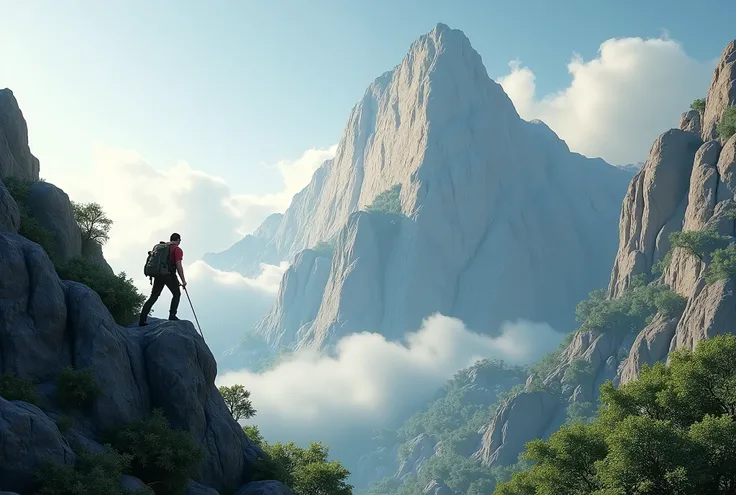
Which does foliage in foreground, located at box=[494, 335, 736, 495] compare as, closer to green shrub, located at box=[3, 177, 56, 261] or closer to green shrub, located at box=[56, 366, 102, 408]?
green shrub, located at box=[56, 366, 102, 408]

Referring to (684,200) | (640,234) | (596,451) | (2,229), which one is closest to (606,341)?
(640,234)

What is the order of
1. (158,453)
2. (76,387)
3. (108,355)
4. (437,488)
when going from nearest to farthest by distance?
(158,453), (76,387), (108,355), (437,488)

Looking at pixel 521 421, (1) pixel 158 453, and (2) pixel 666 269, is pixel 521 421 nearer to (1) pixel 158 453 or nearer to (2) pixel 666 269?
(2) pixel 666 269

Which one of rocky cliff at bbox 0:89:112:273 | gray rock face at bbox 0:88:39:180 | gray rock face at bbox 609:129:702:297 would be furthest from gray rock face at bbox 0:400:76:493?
gray rock face at bbox 609:129:702:297

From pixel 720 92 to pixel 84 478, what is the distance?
8507 centimetres

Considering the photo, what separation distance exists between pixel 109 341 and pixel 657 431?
803 inches

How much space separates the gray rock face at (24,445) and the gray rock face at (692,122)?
88857 millimetres

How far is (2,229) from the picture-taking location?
22.1 metres

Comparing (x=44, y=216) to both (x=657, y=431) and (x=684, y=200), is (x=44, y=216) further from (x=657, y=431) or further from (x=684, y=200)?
(x=684, y=200)

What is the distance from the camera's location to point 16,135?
112 ft

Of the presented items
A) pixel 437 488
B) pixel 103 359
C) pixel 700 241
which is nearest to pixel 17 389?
pixel 103 359

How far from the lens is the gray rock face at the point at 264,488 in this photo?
22312 millimetres

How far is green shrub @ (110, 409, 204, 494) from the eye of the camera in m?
19.1

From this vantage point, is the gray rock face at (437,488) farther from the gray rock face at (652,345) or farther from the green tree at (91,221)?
the green tree at (91,221)
